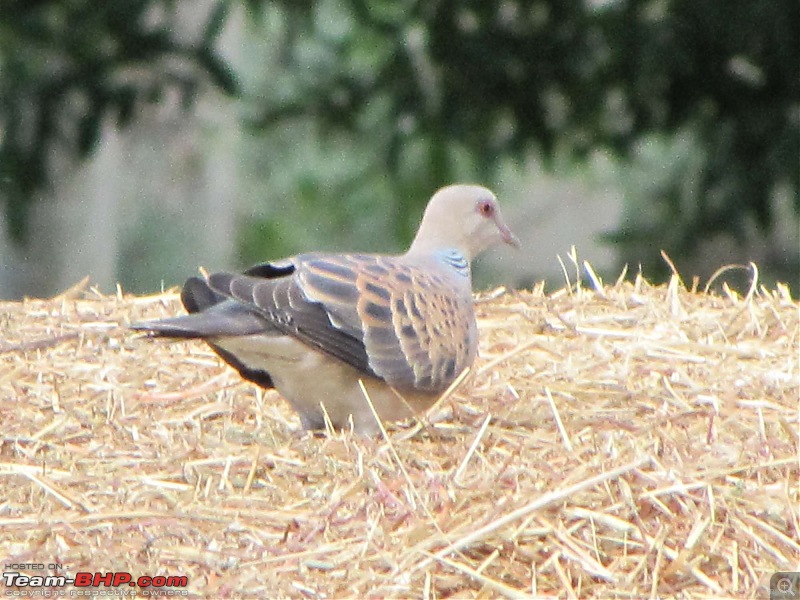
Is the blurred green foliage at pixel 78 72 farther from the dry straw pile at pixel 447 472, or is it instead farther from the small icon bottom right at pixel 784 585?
the small icon bottom right at pixel 784 585

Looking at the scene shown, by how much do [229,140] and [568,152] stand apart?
12.3ft

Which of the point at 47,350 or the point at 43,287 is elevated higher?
the point at 47,350

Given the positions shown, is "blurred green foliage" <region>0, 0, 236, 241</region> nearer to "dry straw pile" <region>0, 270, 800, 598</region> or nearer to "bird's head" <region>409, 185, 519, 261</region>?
"dry straw pile" <region>0, 270, 800, 598</region>

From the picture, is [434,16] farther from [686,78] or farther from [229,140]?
[229,140]

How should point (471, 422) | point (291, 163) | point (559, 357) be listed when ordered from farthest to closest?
point (291, 163) < point (559, 357) < point (471, 422)

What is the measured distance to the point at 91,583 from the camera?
110 inches

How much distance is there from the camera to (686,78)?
744 cm

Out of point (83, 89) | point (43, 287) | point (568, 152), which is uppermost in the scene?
point (83, 89)

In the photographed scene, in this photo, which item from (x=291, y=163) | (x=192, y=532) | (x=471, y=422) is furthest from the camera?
(x=291, y=163)

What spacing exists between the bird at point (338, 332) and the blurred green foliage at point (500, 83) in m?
3.57

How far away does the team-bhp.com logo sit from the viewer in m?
2.78

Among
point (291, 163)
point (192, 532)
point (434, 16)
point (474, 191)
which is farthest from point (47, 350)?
point (291, 163)

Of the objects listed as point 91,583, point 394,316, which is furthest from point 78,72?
point 91,583

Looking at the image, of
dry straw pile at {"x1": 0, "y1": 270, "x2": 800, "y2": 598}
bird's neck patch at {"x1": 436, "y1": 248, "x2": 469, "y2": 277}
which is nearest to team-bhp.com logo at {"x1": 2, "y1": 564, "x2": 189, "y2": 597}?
dry straw pile at {"x1": 0, "y1": 270, "x2": 800, "y2": 598}
